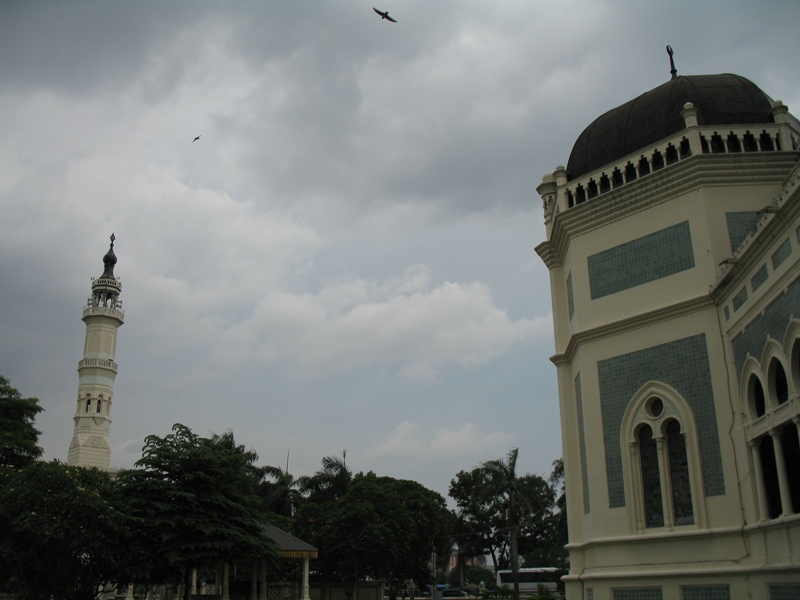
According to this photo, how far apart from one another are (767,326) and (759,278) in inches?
40.0

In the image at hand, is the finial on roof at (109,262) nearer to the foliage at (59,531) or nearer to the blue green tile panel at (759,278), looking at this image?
the foliage at (59,531)

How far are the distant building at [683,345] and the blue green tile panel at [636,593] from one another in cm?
3

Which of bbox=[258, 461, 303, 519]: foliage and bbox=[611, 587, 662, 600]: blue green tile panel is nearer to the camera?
bbox=[611, 587, 662, 600]: blue green tile panel

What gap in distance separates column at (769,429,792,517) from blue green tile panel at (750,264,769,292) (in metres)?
2.88

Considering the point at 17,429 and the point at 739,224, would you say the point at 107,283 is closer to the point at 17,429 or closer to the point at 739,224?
the point at 17,429

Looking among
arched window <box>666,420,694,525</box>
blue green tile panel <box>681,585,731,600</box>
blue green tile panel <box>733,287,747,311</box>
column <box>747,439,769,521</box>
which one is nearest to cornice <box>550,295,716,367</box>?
blue green tile panel <box>733,287,747,311</box>

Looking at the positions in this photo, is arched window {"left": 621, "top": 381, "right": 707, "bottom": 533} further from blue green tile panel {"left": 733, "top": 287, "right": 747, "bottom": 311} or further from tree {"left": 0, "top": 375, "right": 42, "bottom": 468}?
tree {"left": 0, "top": 375, "right": 42, "bottom": 468}

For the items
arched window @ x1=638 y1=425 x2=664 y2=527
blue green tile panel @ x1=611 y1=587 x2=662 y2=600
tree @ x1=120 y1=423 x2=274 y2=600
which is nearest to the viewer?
blue green tile panel @ x1=611 y1=587 x2=662 y2=600

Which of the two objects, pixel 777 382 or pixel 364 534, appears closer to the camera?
pixel 777 382

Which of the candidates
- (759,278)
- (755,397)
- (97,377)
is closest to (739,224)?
(759,278)

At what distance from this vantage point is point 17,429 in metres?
32.8

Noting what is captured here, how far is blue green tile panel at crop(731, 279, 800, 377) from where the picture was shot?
40.8 ft

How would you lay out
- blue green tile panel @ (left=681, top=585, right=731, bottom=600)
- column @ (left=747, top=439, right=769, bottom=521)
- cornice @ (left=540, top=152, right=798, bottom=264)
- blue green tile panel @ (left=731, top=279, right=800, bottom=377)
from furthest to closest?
cornice @ (left=540, top=152, right=798, bottom=264), blue green tile panel @ (left=681, top=585, right=731, bottom=600), column @ (left=747, top=439, right=769, bottom=521), blue green tile panel @ (left=731, top=279, right=800, bottom=377)

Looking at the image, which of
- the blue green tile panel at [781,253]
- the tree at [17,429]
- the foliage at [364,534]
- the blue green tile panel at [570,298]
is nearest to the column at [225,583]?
A: the foliage at [364,534]
